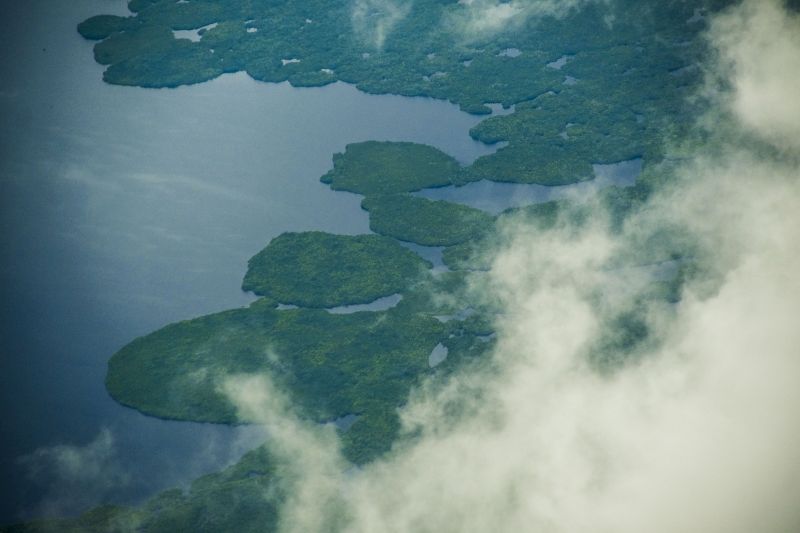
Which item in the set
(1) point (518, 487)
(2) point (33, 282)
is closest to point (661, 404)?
(1) point (518, 487)

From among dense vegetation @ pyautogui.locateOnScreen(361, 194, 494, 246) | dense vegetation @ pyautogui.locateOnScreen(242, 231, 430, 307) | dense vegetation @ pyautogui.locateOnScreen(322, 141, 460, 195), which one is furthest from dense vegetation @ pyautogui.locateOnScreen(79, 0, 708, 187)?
dense vegetation @ pyautogui.locateOnScreen(242, 231, 430, 307)

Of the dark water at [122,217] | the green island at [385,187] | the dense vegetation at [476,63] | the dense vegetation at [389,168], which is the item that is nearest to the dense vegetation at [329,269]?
the green island at [385,187]

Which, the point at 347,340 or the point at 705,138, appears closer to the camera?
the point at 347,340

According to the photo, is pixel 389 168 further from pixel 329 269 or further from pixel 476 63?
pixel 476 63

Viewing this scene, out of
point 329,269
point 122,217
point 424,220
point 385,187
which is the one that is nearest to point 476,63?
point 385,187

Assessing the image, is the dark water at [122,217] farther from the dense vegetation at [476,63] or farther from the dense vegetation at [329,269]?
the dense vegetation at [476,63]

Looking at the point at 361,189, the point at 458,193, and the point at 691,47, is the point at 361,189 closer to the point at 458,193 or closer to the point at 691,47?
the point at 458,193

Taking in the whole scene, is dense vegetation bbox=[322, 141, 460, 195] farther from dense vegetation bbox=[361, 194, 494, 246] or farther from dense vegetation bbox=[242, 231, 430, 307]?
dense vegetation bbox=[242, 231, 430, 307]
